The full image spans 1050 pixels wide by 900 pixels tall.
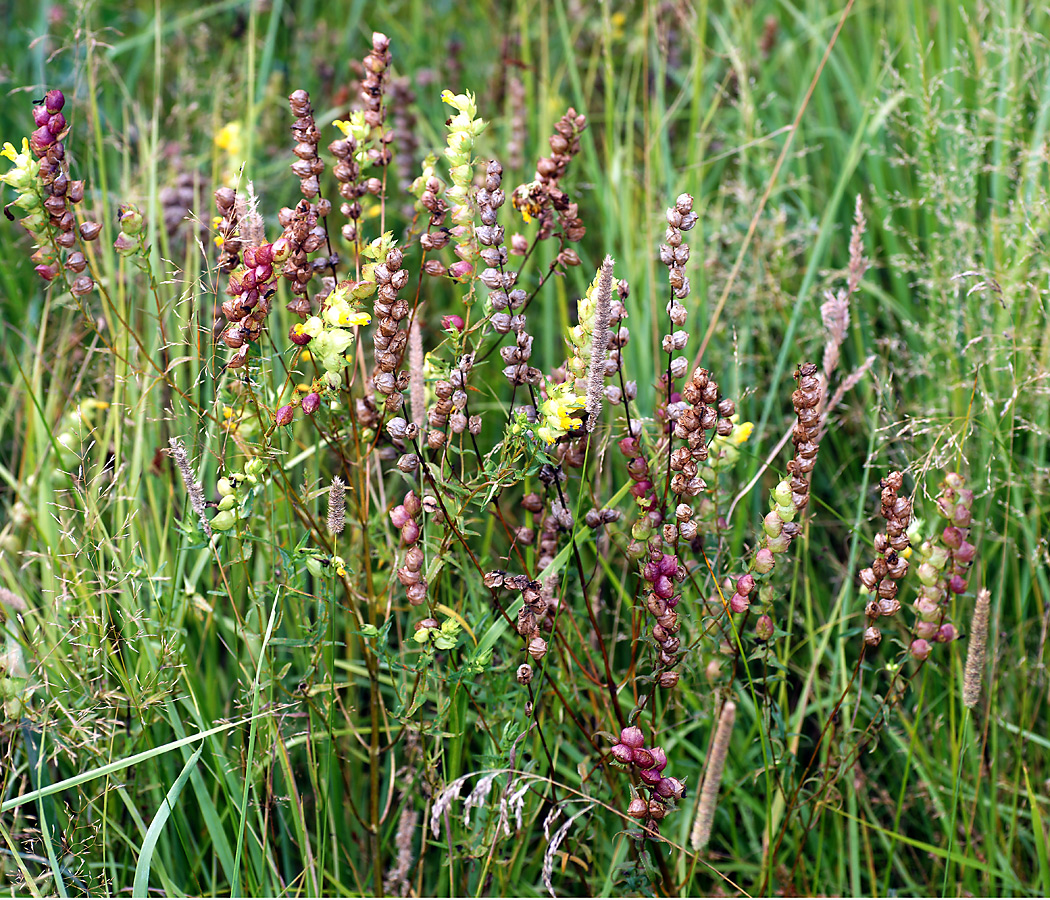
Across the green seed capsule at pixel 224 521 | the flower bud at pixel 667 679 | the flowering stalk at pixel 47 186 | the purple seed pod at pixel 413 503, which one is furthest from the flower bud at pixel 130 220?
the flower bud at pixel 667 679

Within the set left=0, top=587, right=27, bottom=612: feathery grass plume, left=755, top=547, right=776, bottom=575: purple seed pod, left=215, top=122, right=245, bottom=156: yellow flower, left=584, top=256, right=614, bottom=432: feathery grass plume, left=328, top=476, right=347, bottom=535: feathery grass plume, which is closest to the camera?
left=584, top=256, right=614, bottom=432: feathery grass plume

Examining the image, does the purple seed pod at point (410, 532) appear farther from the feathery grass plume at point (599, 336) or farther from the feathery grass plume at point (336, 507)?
the feathery grass plume at point (599, 336)

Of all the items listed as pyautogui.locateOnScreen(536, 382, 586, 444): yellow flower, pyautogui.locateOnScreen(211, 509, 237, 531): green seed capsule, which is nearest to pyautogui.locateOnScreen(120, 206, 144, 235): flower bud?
pyautogui.locateOnScreen(211, 509, 237, 531): green seed capsule

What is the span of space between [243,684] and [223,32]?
8.70 ft

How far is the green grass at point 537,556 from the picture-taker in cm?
151

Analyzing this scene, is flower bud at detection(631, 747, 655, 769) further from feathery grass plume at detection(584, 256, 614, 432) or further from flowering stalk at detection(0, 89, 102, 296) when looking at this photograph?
flowering stalk at detection(0, 89, 102, 296)

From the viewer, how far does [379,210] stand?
1.58 metres

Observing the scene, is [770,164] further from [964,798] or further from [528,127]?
[964,798]

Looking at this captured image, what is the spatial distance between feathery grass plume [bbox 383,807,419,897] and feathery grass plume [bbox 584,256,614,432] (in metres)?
0.77

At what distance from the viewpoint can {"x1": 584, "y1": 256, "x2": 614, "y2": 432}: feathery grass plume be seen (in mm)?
1236

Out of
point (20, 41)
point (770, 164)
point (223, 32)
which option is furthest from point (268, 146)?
point (770, 164)

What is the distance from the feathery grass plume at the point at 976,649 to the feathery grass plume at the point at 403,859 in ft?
3.04

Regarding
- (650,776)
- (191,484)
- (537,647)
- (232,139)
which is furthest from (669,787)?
(232,139)

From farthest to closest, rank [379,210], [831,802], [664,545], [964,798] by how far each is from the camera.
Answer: [964,798], [831,802], [379,210], [664,545]
